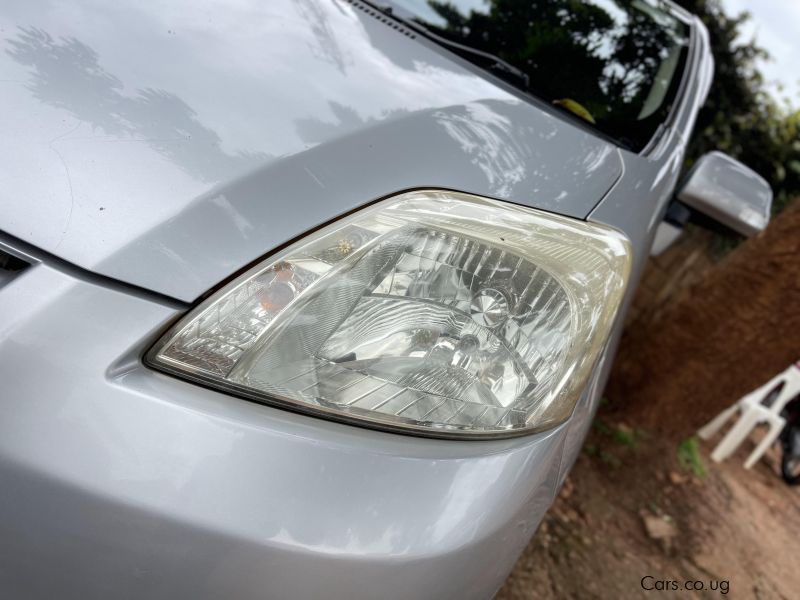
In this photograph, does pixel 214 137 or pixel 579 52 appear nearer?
pixel 214 137

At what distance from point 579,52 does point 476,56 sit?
0.45 metres

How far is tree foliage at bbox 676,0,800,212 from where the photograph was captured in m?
5.36

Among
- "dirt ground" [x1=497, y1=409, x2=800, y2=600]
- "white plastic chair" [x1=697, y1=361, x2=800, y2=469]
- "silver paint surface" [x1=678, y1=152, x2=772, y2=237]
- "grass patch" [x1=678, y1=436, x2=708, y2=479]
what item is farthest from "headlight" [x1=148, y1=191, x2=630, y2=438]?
"white plastic chair" [x1=697, y1=361, x2=800, y2=469]

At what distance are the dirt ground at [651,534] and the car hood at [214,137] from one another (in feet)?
5.10

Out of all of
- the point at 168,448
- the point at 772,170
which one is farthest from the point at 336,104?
the point at 772,170

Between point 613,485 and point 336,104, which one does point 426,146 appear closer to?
point 336,104

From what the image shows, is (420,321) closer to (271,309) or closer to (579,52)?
(271,309)

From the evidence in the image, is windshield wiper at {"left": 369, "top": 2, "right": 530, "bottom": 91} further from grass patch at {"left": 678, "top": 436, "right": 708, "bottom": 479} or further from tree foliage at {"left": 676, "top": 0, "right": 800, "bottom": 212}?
tree foliage at {"left": 676, "top": 0, "right": 800, "bottom": 212}

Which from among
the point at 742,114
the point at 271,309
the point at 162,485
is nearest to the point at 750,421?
the point at 742,114

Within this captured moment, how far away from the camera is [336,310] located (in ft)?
3.23

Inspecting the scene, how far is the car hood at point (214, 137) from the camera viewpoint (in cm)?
86

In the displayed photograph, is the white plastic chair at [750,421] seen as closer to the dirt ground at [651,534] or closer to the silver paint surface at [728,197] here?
the dirt ground at [651,534]

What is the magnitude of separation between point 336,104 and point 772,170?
209 inches

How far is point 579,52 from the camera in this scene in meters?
1.93
